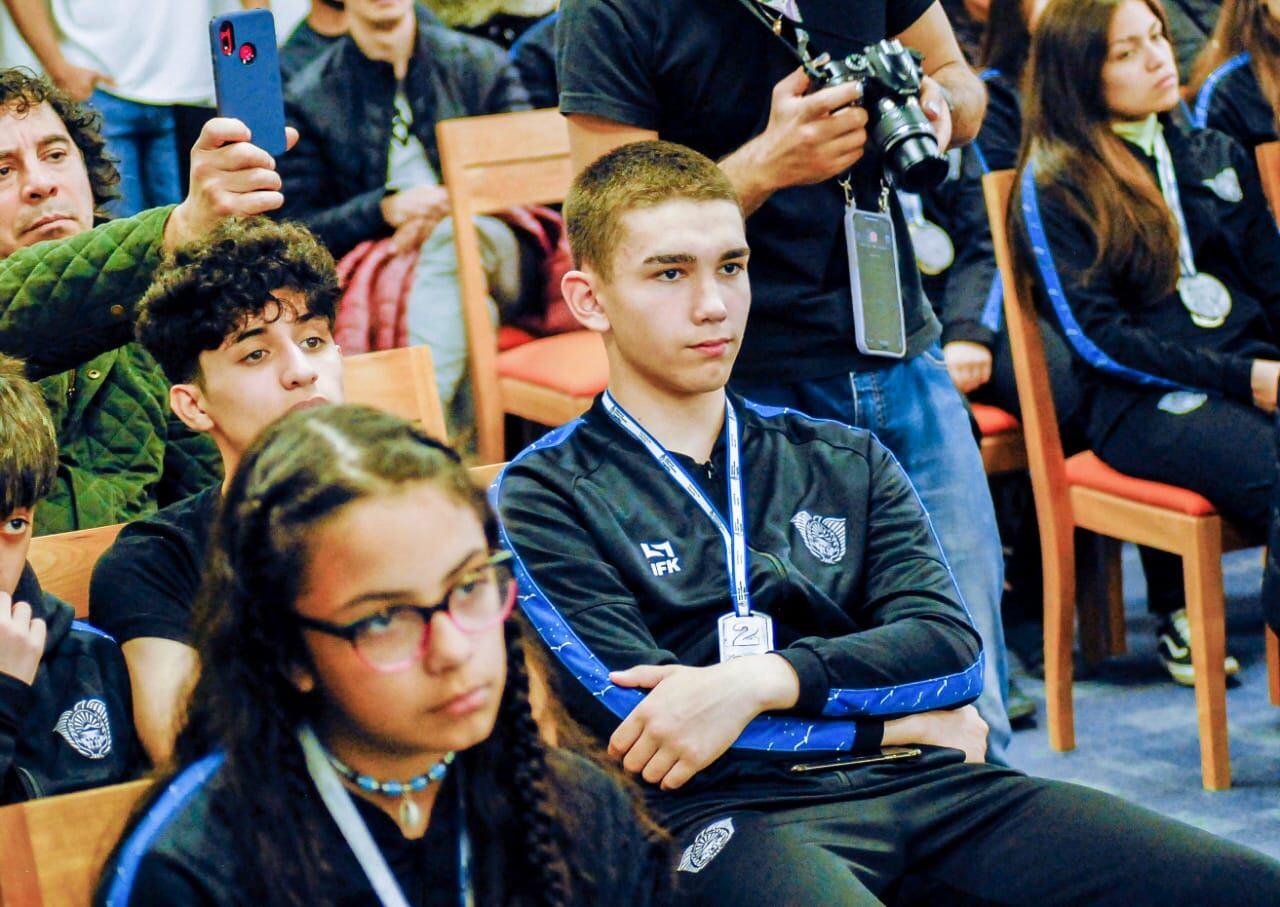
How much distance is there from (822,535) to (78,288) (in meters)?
0.88

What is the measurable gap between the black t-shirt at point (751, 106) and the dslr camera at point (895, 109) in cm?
11

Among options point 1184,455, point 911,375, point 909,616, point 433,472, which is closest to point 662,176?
point 911,375

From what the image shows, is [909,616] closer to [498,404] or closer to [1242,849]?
[1242,849]

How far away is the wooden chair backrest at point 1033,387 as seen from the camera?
10.5 ft

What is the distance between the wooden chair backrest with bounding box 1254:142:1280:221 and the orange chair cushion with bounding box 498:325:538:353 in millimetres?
1554

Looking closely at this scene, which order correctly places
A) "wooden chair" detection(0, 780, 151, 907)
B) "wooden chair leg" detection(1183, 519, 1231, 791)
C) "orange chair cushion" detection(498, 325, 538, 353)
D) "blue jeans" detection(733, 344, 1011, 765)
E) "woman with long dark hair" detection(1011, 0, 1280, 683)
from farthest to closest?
"orange chair cushion" detection(498, 325, 538, 353), "woman with long dark hair" detection(1011, 0, 1280, 683), "wooden chair leg" detection(1183, 519, 1231, 791), "blue jeans" detection(733, 344, 1011, 765), "wooden chair" detection(0, 780, 151, 907)

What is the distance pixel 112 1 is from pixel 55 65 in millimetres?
176

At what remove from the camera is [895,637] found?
176 centimetres

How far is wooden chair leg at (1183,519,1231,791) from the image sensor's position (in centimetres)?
291

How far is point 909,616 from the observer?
5.96 feet

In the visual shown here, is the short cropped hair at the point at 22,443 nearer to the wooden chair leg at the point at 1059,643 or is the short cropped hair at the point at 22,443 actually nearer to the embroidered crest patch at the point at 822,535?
the embroidered crest patch at the point at 822,535

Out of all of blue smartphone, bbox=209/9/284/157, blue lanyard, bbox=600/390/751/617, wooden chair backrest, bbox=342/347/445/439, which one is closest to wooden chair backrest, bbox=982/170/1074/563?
wooden chair backrest, bbox=342/347/445/439

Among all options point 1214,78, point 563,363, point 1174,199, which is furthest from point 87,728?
point 1214,78

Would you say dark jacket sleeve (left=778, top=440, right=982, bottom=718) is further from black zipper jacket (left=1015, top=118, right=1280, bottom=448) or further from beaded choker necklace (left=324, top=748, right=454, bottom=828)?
black zipper jacket (left=1015, top=118, right=1280, bottom=448)
